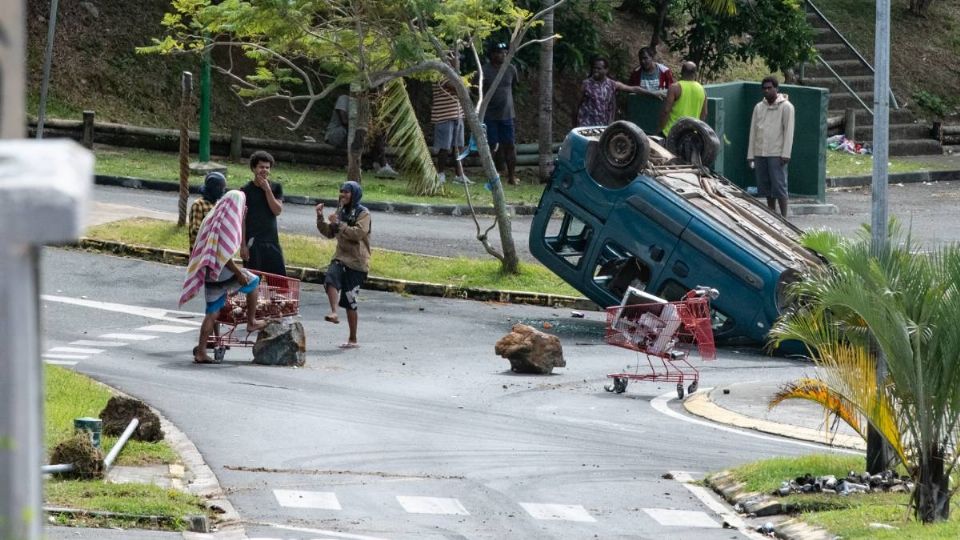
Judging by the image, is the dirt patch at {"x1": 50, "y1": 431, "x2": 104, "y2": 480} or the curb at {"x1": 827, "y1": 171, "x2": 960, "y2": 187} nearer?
the dirt patch at {"x1": 50, "y1": 431, "x2": 104, "y2": 480}

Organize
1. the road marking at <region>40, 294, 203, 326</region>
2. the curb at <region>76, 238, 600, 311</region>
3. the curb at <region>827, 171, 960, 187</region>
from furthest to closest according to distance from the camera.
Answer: the curb at <region>827, 171, 960, 187</region> < the curb at <region>76, 238, 600, 311</region> < the road marking at <region>40, 294, 203, 326</region>

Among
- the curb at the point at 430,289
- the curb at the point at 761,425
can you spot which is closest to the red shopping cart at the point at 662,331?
the curb at the point at 761,425

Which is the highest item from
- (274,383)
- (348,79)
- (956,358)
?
(348,79)

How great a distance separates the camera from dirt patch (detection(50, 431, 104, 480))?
10719 mm

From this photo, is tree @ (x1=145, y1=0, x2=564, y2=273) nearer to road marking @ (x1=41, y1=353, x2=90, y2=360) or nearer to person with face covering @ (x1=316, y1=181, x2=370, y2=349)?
person with face covering @ (x1=316, y1=181, x2=370, y2=349)

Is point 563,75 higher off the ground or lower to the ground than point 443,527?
higher

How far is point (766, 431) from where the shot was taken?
13836mm

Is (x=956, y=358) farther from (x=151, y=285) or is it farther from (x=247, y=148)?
(x=247, y=148)

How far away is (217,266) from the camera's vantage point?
52.4 ft

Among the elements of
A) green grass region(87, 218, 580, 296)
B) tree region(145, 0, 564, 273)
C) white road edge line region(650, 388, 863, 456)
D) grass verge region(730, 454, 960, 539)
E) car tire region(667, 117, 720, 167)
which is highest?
tree region(145, 0, 564, 273)

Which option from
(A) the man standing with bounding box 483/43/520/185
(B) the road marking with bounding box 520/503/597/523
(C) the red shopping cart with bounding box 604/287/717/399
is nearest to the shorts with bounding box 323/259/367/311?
(C) the red shopping cart with bounding box 604/287/717/399

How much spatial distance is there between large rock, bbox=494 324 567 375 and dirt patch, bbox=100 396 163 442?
4.79 m

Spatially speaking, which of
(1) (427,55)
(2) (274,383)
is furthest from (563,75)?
(2) (274,383)

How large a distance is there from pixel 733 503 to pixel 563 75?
921 inches
